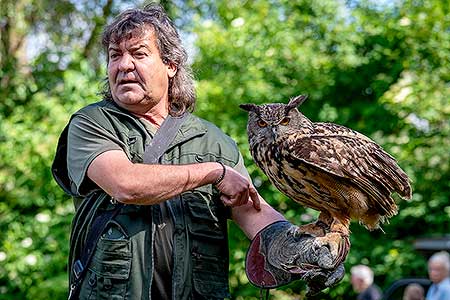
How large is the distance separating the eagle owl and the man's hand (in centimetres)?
9

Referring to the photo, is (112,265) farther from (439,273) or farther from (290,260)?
(439,273)

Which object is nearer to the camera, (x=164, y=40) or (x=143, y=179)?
(x=143, y=179)

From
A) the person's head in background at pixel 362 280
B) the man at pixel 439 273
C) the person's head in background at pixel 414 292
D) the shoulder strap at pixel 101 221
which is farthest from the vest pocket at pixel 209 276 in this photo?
the person's head in background at pixel 362 280

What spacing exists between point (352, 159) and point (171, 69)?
789 millimetres

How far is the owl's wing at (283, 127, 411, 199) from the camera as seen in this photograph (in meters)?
2.89

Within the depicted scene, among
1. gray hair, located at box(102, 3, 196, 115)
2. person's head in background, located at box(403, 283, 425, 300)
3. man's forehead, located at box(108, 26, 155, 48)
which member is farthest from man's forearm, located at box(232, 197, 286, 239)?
person's head in background, located at box(403, 283, 425, 300)

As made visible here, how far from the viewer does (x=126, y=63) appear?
10.2 ft

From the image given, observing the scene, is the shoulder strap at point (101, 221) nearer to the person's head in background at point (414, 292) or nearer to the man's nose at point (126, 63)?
the man's nose at point (126, 63)

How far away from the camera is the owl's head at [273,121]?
2.97 m

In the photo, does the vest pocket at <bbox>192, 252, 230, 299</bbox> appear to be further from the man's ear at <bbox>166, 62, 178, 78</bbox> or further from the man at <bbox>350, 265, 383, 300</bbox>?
the man at <bbox>350, 265, 383, 300</bbox>

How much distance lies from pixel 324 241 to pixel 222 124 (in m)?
6.50

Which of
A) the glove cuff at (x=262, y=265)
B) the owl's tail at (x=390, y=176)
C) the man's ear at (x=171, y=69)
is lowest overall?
the glove cuff at (x=262, y=265)

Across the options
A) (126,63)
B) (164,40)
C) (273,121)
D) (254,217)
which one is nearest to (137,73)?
(126,63)

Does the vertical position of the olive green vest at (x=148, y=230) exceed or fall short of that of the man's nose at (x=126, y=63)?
it falls short
